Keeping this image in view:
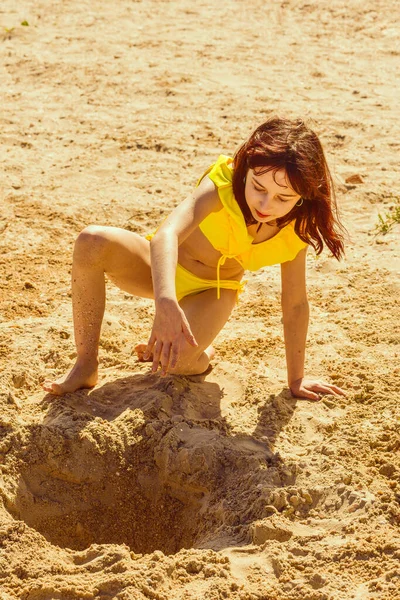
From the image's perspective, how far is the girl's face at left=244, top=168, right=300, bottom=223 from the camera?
305 cm

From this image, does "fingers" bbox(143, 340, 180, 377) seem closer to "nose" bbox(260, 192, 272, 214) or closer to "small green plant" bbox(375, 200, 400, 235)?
"nose" bbox(260, 192, 272, 214)

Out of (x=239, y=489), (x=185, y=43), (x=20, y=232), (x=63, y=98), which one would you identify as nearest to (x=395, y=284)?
(x=239, y=489)

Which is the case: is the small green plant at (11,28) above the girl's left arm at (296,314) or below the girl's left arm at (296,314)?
above

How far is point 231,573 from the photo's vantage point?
256 centimetres

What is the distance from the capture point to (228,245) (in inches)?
134

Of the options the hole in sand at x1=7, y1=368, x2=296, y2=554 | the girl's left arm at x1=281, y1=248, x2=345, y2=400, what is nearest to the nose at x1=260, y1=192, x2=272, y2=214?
the girl's left arm at x1=281, y1=248, x2=345, y2=400

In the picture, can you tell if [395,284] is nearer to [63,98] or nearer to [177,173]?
[177,173]

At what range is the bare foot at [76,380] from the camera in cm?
329

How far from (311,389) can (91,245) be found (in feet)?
3.45

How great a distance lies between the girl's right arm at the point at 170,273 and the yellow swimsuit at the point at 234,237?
5 centimetres

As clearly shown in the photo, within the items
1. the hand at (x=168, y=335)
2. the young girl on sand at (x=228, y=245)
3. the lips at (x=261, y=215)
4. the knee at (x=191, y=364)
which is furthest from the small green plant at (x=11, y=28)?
the hand at (x=168, y=335)

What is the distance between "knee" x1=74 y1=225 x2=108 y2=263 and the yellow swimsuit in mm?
403

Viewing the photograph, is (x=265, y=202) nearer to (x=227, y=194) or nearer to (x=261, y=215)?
(x=261, y=215)

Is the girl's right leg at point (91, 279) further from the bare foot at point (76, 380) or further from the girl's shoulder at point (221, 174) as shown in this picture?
the girl's shoulder at point (221, 174)
